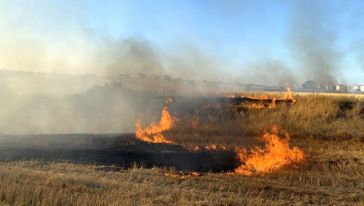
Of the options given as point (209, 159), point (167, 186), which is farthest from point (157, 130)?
point (167, 186)

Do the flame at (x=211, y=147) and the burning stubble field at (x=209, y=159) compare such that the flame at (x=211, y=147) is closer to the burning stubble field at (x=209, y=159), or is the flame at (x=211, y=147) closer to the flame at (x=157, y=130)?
the burning stubble field at (x=209, y=159)

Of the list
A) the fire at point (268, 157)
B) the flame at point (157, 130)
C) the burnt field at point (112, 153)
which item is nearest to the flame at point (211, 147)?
the burnt field at point (112, 153)

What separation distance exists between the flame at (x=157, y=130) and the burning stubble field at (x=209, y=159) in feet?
0.35

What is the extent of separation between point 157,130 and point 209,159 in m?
7.99

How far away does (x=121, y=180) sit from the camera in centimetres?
1397

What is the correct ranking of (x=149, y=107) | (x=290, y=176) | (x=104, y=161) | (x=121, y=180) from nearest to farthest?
(x=121, y=180), (x=290, y=176), (x=104, y=161), (x=149, y=107)

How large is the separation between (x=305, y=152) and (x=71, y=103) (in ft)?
67.0

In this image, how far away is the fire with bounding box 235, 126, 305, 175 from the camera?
19.3m

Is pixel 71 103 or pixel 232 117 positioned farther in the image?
pixel 71 103

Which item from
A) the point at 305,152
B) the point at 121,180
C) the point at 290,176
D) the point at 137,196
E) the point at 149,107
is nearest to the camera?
the point at 137,196

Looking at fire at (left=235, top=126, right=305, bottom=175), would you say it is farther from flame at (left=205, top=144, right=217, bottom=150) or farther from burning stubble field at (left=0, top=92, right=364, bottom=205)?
flame at (left=205, top=144, right=217, bottom=150)

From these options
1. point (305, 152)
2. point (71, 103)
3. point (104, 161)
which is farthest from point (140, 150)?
point (71, 103)

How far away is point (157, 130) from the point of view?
90.3 feet

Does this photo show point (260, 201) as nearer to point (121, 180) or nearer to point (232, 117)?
point (121, 180)
